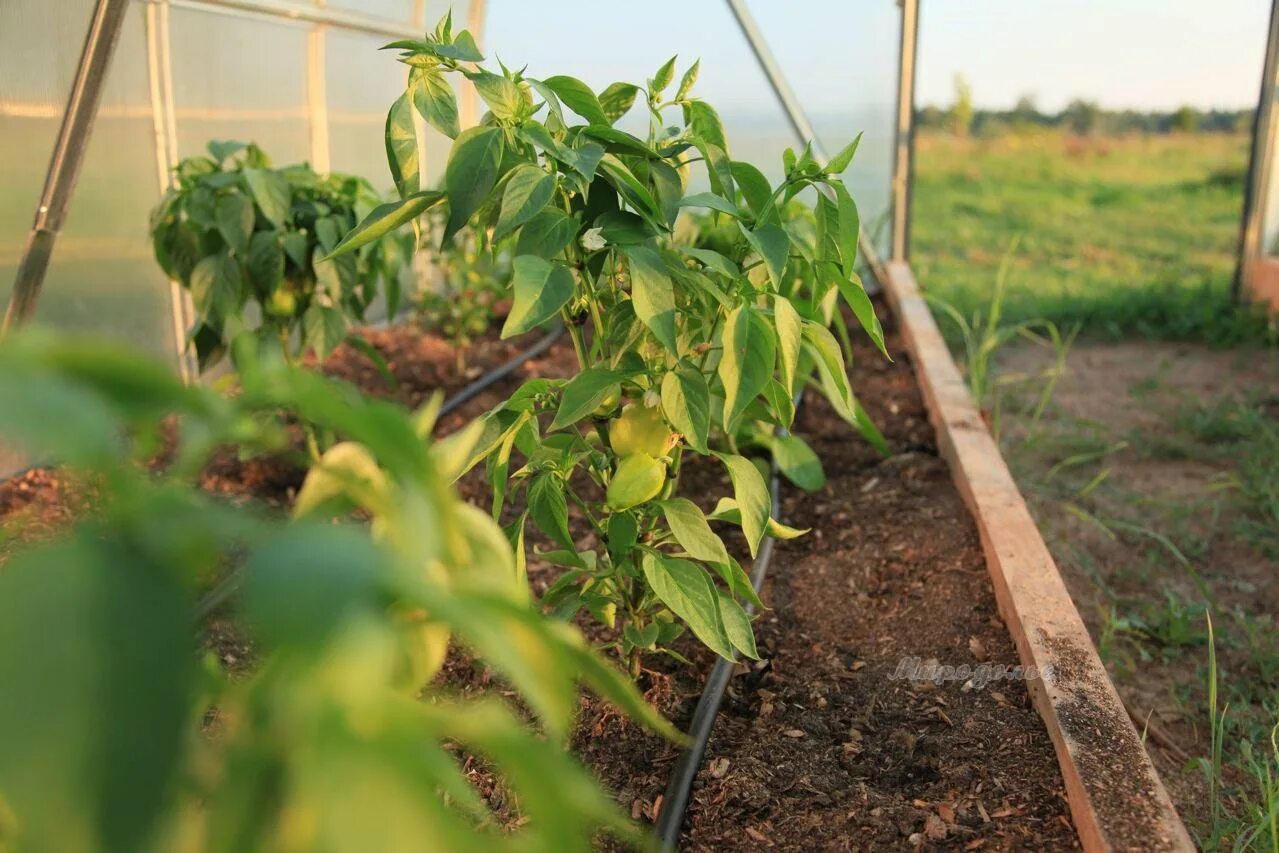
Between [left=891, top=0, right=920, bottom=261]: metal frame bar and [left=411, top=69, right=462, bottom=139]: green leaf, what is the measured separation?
4151mm

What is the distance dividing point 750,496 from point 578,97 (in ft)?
1.79

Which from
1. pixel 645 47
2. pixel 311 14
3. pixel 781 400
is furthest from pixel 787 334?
pixel 645 47

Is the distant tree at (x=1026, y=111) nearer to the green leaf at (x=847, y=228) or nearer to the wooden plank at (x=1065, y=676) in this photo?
the wooden plank at (x=1065, y=676)

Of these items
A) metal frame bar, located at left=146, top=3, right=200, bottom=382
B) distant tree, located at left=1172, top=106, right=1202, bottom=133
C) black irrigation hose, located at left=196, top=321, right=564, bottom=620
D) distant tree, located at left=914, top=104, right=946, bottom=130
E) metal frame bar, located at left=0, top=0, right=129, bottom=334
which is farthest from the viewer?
distant tree, located at left=914, top=104, right=946, bottom=130

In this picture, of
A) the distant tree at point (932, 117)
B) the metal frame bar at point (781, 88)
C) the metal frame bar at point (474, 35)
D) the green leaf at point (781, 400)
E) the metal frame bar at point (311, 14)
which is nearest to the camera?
the green leaf at point (781, 400)

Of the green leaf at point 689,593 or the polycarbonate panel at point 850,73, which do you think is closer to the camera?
the green leaf at point 689,593

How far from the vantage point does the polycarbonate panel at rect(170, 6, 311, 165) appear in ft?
10.7

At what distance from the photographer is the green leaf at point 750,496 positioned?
142 cm

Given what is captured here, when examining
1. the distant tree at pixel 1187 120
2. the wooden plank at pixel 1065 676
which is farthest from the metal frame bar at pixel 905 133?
the distant tree at pixel 1187 120

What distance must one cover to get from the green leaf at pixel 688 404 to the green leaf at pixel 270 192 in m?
1.29

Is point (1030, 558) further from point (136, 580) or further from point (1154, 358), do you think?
point (1154, 358)

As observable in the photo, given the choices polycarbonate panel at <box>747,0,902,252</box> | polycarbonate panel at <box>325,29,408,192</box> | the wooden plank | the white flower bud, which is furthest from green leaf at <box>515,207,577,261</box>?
polycarbonate panel at <box>747,0,902,252</box>

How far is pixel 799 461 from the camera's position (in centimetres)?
226

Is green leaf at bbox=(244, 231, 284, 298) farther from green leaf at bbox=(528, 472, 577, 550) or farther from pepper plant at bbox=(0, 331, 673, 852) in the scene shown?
pepper plant at bbox=(0, 331, 673, 852)
